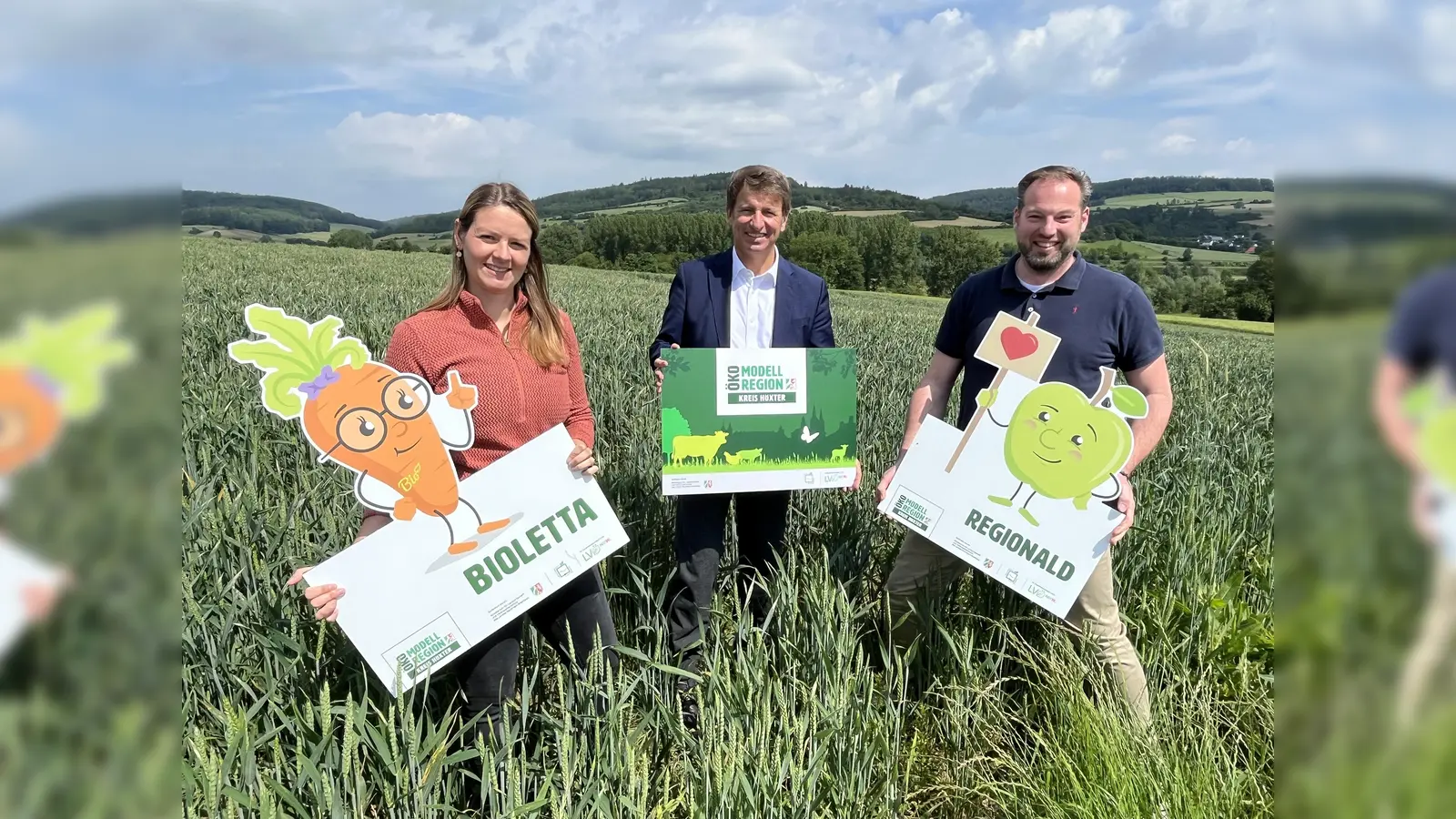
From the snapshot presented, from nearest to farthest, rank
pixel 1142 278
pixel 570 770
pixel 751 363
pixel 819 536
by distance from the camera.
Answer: pixel 570 770
pixel 751 363
pixel 819 536
pixel 1142 278

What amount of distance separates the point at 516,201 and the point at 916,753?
219cm

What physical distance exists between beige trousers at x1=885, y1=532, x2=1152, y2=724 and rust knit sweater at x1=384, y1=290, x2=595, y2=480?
1.47 m

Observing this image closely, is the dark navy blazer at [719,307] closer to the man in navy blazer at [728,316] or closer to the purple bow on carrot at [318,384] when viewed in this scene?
the man in navy blazer at [728,316]

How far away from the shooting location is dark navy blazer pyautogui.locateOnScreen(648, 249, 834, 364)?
312 cm

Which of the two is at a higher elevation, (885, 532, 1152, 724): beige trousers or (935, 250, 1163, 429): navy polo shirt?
(935, 250, 1163, 429): navy polo shirt

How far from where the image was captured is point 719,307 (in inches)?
123

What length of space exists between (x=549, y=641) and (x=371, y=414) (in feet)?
3.23

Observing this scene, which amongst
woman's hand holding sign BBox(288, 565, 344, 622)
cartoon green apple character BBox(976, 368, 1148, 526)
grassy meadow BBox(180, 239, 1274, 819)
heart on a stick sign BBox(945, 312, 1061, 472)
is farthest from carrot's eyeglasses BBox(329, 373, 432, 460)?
cartoon green apple character BBox(976, 368, 1148, 526)
